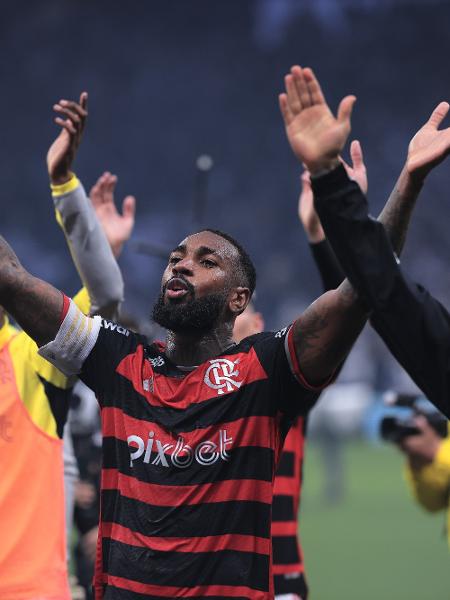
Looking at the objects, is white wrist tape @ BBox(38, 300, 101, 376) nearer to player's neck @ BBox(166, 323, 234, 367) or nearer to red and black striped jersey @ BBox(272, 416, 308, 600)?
player's neck @ BBox(166, 323, 234, 367)

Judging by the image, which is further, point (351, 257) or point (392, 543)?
point (392, 543)

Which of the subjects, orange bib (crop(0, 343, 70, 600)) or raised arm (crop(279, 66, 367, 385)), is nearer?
raised arm (crop(279, 66, 367, 385))

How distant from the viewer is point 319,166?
260 centimetres

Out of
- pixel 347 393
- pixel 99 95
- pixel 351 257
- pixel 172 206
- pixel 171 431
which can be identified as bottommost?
pixel 171 431

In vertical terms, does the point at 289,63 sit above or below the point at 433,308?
above

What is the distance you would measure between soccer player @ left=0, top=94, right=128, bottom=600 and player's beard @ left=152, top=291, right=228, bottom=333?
30.4 inches

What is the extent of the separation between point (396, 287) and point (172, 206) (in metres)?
25.3

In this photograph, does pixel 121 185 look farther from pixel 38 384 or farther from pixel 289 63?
pixel 38 384

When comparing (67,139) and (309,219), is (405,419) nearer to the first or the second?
(309,219)

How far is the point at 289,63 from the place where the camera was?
2520cm

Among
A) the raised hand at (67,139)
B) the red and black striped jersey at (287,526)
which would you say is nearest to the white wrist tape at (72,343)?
the raised hand at (67,139)

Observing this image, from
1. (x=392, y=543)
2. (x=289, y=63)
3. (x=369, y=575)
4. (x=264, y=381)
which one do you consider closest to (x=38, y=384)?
(x=264, y=381)

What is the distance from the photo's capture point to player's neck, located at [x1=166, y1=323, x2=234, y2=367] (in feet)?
11.1

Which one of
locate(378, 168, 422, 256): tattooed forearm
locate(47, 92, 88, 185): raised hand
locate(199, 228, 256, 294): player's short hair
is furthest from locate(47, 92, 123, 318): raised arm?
locate(378, 168, 422, 256): tattooed forearm
